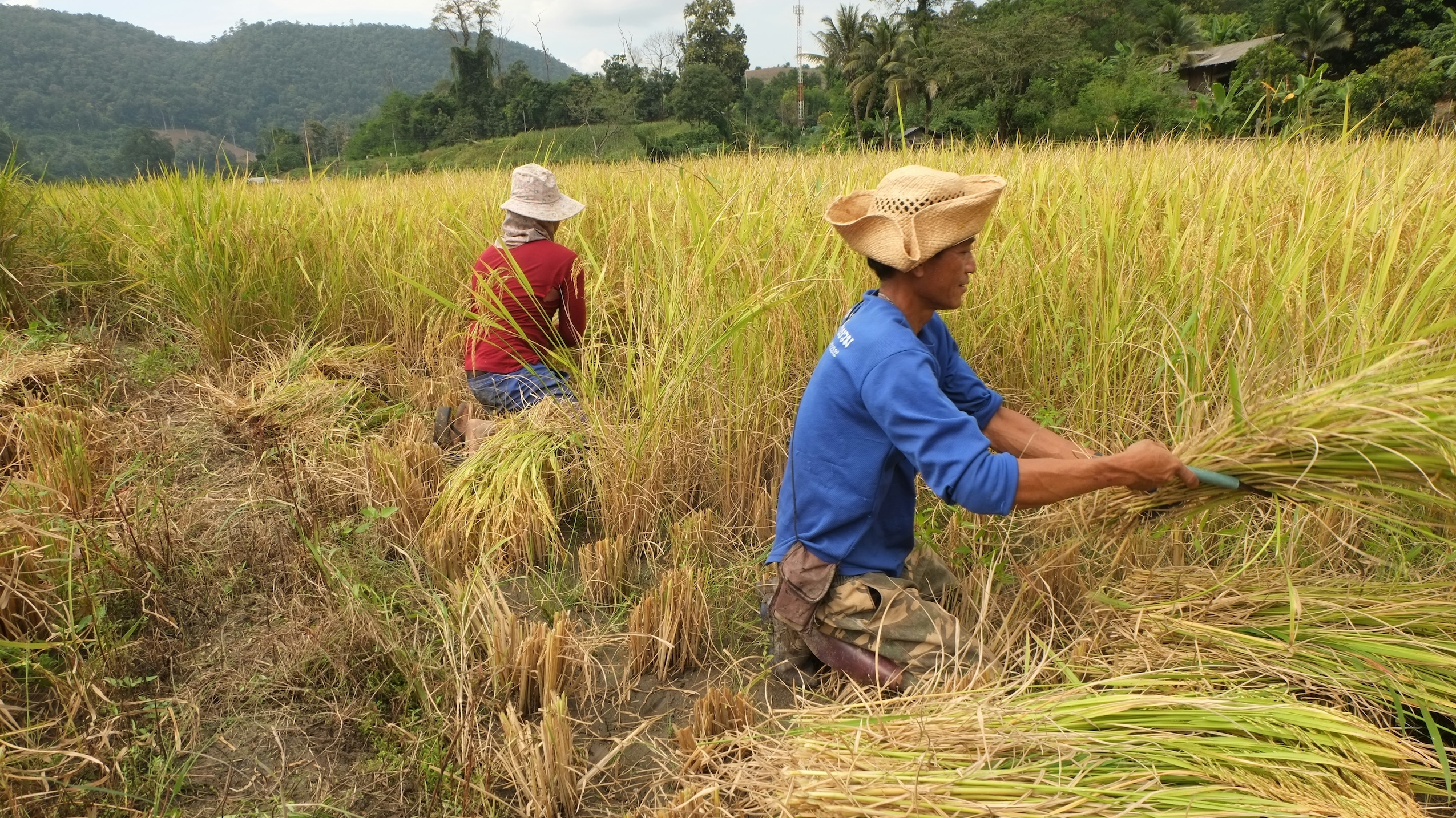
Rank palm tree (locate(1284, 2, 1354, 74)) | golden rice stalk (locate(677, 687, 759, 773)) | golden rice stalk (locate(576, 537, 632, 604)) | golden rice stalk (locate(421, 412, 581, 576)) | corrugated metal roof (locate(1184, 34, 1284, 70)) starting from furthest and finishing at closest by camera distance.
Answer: corrugated metal roof (locate(1184, 34, 1284, 70)) → palm tree (locate(1284, 2, 1354, 74)) → golden rice stalk (locate(421, 412, 581, 576)) → golden rice stalk (locate(576, 537, 632, 604)) → golden rice stalk (locate(677, 687, 759, 773))

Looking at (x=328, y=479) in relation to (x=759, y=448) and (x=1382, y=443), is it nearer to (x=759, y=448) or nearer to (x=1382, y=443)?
(x=759, y=448)

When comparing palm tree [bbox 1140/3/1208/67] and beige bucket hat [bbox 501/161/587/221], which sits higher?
palm tree [bbox 1140/3/1208/67]

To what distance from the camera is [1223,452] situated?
1.54 meters

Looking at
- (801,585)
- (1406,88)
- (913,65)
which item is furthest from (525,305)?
(913,65)

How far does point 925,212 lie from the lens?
5.23ft

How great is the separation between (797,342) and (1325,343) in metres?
1.42

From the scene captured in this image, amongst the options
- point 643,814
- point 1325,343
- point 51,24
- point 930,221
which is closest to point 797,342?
point 930,221

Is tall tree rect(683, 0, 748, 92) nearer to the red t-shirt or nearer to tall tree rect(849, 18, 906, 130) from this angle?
tall tree rect(849, 18, 906, 130)

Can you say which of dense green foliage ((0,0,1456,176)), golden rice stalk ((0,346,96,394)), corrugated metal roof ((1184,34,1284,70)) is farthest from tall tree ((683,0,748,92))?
golden rice stalk ((0,346,96,394))

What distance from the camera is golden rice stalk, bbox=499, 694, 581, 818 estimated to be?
160 centimetres

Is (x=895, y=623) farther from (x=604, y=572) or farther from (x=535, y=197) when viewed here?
(x=535, y=197)

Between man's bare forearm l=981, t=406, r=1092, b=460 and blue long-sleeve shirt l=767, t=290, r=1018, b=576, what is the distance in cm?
3

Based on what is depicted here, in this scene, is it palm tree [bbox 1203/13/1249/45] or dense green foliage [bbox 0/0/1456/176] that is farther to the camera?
palm tree [bbox 1203/13/1249/45]

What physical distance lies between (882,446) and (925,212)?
0.47 meters
